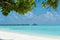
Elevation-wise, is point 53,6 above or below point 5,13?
below

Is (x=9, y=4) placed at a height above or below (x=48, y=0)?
above

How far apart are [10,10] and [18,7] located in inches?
13.9

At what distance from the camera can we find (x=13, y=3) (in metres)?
7.44

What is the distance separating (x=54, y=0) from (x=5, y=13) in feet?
7.08

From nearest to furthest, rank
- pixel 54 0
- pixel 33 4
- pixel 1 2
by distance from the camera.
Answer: pixel 54 0
pixel 1 2
pixel 33 4

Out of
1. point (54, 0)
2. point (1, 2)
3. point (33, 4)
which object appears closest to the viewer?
point (54, 0)

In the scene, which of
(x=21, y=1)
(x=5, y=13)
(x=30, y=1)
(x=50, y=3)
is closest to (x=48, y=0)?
(x=50, y=3)

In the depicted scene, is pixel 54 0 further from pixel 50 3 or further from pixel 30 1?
pixel 30 1

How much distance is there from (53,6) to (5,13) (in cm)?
201

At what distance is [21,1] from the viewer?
7.41 metres

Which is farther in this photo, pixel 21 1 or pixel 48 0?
pixel 21 1

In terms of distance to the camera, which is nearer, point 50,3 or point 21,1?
point 50,3

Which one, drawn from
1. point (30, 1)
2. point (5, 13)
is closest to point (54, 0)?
point (30, 1)

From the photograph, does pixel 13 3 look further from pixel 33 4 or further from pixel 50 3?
pixel 50 3
